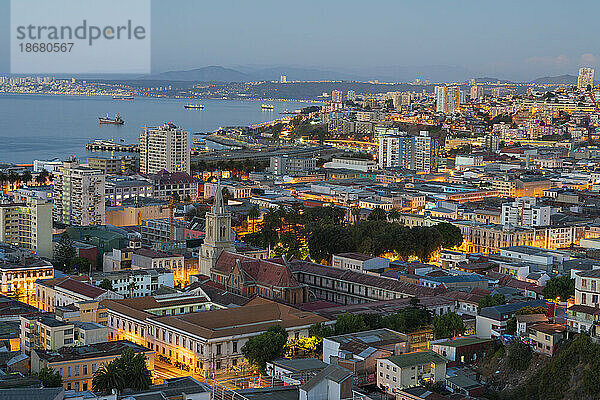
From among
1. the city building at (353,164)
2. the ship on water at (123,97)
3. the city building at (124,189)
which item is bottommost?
the city building at (124,189)

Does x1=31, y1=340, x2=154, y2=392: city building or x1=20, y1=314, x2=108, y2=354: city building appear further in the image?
x1=20, y1=314, x2=108, y2=354: city building

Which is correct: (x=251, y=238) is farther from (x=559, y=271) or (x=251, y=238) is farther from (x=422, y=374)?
(x=422, y=374)

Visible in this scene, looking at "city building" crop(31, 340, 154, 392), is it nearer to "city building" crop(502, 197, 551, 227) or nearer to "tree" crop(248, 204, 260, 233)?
"tree" crop(248, 204, 260, 233)

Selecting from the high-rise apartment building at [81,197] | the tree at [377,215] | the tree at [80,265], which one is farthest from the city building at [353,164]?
the tree at [80,265]

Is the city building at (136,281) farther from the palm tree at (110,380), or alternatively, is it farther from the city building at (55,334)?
the palm tree at (110,380)

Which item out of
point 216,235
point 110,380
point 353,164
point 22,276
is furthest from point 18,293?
point 353,164

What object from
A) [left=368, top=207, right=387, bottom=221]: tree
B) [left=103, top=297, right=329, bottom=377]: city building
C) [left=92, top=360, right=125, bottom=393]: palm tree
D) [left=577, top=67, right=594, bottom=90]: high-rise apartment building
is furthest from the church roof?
[left=577, top=67, right=594, bottom=90]: high-rise apartment building

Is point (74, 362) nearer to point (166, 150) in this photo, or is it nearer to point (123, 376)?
point (123, 376)
